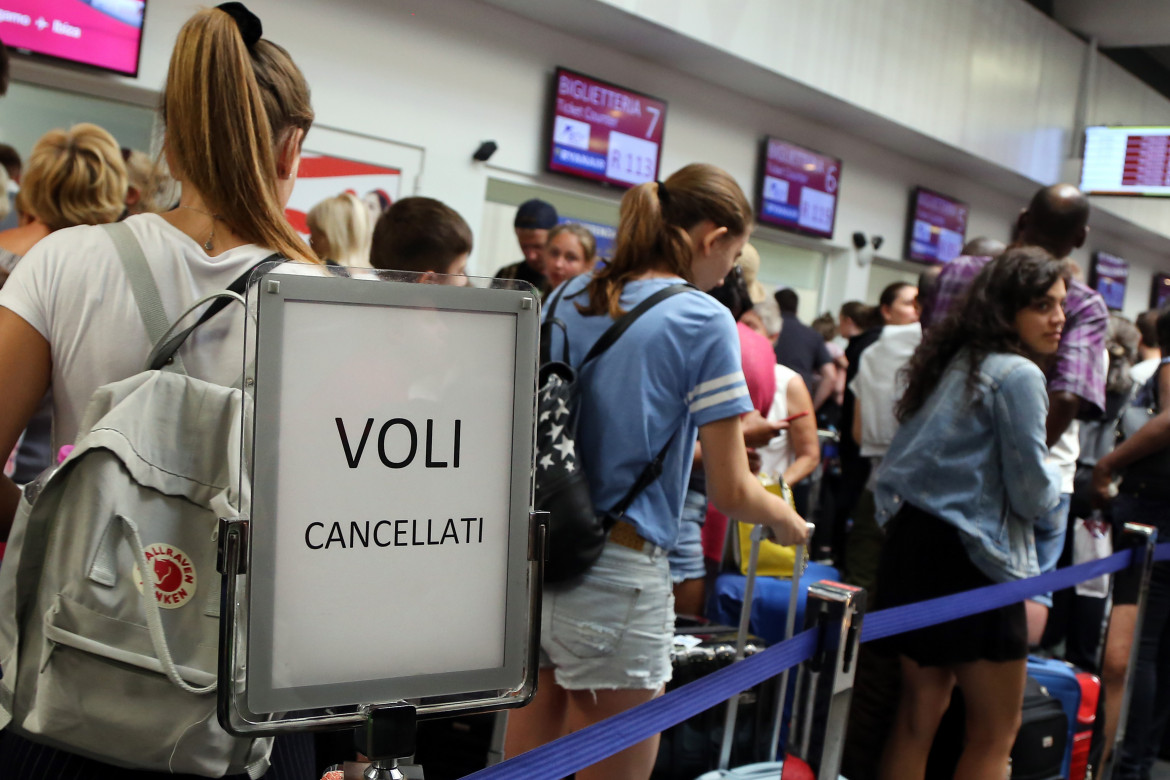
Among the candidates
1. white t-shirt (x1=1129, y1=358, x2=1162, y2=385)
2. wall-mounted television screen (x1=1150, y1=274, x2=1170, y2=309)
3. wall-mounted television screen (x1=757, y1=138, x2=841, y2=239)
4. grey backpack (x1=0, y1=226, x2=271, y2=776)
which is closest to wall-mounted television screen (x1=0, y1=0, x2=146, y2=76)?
grey backpack (x1=0, y1=226, x2=271, y2=776)

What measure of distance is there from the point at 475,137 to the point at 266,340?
5415 millimetres

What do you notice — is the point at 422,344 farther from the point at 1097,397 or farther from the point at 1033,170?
the point at 1033,170

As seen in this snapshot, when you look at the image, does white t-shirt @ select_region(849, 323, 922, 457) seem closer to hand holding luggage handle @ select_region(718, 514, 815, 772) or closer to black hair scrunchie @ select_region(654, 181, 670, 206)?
hand holding luggage handle @ select_region(718, 514, 815, 772)

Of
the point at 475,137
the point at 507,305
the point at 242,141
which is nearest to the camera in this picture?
the point at 507,305

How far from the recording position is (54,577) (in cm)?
92

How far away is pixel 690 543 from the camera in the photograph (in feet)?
8.96

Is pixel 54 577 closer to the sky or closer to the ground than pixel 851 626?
closer to the sky

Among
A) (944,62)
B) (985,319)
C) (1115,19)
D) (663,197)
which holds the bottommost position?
(985,319)

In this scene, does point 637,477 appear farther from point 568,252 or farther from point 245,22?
point 568,252

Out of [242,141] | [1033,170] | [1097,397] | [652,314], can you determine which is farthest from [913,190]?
[242,141]

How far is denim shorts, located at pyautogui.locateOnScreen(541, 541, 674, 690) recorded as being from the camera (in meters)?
1.76

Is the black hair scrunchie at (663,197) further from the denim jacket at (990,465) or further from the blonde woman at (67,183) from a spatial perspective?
the blonde woman at (67,183)

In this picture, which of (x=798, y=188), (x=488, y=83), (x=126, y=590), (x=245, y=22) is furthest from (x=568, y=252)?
(x=798, y=188)

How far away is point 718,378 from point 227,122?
960 millimetres
